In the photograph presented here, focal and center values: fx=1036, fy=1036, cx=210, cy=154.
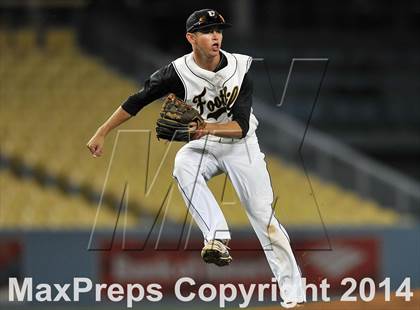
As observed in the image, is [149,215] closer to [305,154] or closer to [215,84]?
[305,154]

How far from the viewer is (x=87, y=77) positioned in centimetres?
1922

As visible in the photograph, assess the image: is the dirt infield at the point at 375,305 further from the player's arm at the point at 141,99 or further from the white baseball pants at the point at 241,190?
the player's arm at the point at 141,99

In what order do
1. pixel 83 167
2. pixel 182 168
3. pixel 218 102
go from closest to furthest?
pixel 218 102, pixel 182 168, pixel 83 167

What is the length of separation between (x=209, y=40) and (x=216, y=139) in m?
0.81

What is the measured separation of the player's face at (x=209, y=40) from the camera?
6.93 m

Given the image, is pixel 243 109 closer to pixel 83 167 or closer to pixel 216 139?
pixel 216 139

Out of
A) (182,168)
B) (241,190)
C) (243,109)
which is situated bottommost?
(241,190)

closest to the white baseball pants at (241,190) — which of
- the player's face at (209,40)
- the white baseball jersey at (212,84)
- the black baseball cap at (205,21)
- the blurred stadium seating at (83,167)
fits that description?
the white baseball jersey at (212,84)

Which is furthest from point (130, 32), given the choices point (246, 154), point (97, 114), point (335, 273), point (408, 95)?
point (246, 154)

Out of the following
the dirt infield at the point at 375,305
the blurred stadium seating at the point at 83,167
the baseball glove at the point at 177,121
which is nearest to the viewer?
the baseball glove at the point at 177,121

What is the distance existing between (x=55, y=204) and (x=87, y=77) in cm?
425

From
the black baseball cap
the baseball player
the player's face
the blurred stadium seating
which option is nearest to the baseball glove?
the baseball player

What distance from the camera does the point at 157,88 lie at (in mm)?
7117

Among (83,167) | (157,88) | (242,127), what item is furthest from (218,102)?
(83,167)
